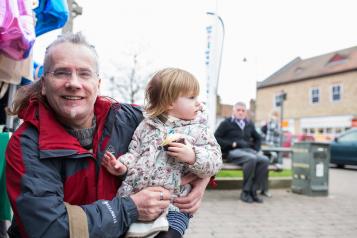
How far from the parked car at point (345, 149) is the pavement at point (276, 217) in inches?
265

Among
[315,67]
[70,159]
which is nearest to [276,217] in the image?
[70,159]

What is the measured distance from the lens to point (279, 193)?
7.57 metres

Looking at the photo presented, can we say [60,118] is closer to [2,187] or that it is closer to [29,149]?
[29,149]

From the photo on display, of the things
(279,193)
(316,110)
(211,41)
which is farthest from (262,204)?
(316,110)

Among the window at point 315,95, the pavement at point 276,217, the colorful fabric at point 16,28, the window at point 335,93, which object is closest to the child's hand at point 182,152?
the colorful fabric at point 16,28

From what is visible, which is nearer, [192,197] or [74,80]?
[74,80]

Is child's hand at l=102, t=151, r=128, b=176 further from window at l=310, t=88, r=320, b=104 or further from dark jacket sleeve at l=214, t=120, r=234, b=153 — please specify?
window at l=310, t=88, r=320, b=104

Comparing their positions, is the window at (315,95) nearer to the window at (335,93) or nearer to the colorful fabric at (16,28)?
the window at (335,93)

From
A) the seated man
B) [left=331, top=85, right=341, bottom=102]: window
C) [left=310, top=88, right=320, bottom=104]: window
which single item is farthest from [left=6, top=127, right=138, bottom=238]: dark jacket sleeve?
[left=310, top=88, right=320, bottom=104]: window

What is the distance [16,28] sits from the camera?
2352 mm

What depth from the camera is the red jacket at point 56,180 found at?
156 cm

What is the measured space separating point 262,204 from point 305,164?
5.69 feet

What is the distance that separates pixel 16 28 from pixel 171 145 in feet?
4.22

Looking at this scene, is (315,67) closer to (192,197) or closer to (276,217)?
(276,217)
